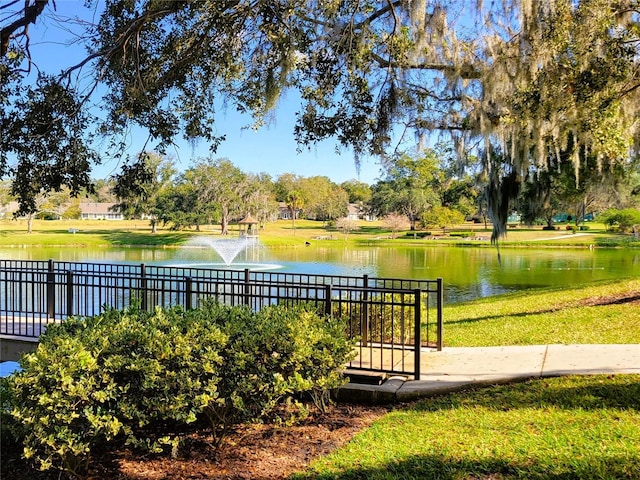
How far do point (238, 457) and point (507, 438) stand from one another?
2.06 m

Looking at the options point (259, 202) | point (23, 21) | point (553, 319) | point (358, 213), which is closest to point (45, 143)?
point (23, 21)

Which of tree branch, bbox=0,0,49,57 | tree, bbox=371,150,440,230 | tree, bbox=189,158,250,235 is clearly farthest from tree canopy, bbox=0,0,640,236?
tree, bbox=189,158,250,235

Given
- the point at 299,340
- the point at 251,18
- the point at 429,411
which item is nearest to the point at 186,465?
the point at 299,340

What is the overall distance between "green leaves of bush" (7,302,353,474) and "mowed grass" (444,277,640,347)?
4146 millimetres

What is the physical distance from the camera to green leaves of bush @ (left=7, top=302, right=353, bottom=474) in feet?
11.2

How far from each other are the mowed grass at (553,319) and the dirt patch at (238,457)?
12.6 ft

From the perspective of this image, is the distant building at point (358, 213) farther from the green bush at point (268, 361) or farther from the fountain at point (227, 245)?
the green bush at point (268, 361)

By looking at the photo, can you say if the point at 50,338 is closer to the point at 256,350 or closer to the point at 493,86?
the point at 256,350

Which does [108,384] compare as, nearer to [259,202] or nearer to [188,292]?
[188,292]

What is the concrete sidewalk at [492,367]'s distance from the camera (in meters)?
5.22

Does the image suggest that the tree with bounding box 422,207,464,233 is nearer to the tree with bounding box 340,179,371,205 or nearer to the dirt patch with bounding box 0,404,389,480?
the tree with bounding box 340,179,371,205

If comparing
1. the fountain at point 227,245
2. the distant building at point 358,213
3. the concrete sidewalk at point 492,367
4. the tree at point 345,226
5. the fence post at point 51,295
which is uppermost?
the distant building at point 358,213

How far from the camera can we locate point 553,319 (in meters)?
9.58

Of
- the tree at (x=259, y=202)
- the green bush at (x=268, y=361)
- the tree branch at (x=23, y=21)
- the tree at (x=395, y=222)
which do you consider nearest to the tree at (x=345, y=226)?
the tree at (x=395, y=222)
